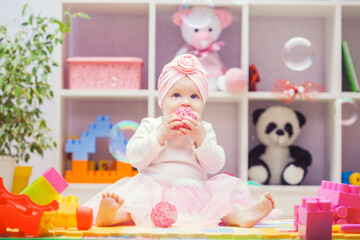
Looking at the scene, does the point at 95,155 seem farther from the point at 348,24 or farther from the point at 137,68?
the point at 348,24

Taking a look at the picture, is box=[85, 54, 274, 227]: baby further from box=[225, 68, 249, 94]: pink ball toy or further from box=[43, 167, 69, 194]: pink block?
box=[225, 68, 249, 94]: pink ball toy

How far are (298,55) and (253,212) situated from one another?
854 mm

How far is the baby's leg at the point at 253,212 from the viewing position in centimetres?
109

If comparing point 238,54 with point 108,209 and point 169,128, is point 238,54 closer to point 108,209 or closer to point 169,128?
point 169,128

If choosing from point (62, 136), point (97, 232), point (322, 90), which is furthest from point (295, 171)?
point (97, 232)

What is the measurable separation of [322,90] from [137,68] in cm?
82

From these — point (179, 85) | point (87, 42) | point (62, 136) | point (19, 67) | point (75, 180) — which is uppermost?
point (87, 42)

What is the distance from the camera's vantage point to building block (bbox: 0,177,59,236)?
89 centimetres

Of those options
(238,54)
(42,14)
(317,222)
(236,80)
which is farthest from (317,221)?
(42,14)

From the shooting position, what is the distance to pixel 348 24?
2436 millimetres

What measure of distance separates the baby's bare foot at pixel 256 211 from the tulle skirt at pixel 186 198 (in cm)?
4

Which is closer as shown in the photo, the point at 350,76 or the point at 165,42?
the point at 350,76

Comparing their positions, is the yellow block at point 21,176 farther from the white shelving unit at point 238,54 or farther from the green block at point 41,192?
the green block at point 41,192

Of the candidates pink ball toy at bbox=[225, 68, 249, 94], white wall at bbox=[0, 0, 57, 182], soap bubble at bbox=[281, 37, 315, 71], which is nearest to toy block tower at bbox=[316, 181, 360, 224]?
soap bubble at bbox=[281, 37, 315, 71]
